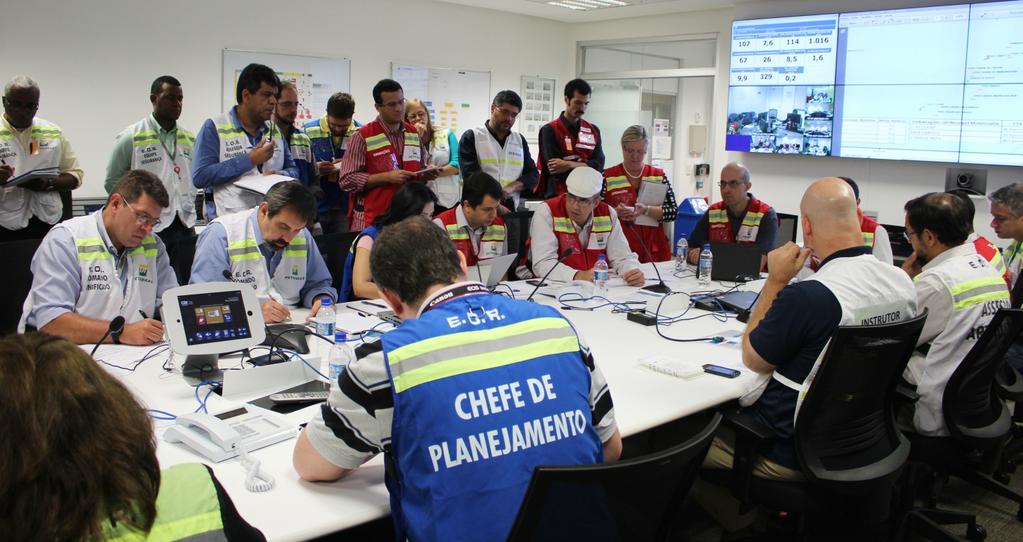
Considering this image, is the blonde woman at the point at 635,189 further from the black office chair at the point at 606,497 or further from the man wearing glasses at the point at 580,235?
the black office chair at the point at 606,497

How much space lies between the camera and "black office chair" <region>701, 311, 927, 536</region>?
2182 mm

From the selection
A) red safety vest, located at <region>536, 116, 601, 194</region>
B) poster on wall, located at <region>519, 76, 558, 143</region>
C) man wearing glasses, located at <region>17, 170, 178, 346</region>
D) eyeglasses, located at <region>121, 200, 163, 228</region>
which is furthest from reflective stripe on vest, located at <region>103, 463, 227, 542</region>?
poster on wall, located at <region>519, 76, 558, 143</region>

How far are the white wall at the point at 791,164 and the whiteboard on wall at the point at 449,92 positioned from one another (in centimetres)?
166

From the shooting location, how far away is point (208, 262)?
3.14m

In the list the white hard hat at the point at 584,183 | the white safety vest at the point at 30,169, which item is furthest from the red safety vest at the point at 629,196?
the white safety vest at the point at 30,169

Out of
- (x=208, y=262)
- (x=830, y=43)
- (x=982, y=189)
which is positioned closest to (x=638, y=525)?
(x=208, y=262)

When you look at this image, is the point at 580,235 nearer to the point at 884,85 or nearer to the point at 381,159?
the point at 381,159

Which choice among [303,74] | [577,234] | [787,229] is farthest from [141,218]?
[303,74]

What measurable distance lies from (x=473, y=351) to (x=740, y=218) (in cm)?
366

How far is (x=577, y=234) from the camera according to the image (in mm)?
4445

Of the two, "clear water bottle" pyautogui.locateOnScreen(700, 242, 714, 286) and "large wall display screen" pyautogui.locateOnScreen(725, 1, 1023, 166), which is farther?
"large wall display screen" pyautogui.locateOnScreen(725, 1, 1023, 166)

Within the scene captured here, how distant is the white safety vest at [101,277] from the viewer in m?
2.78

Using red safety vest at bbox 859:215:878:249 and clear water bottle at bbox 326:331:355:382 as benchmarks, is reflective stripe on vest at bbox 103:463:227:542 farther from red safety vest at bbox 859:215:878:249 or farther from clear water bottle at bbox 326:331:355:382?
red safety vest at bbox 859:215:878:249

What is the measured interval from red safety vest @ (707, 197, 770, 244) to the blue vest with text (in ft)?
11.5
